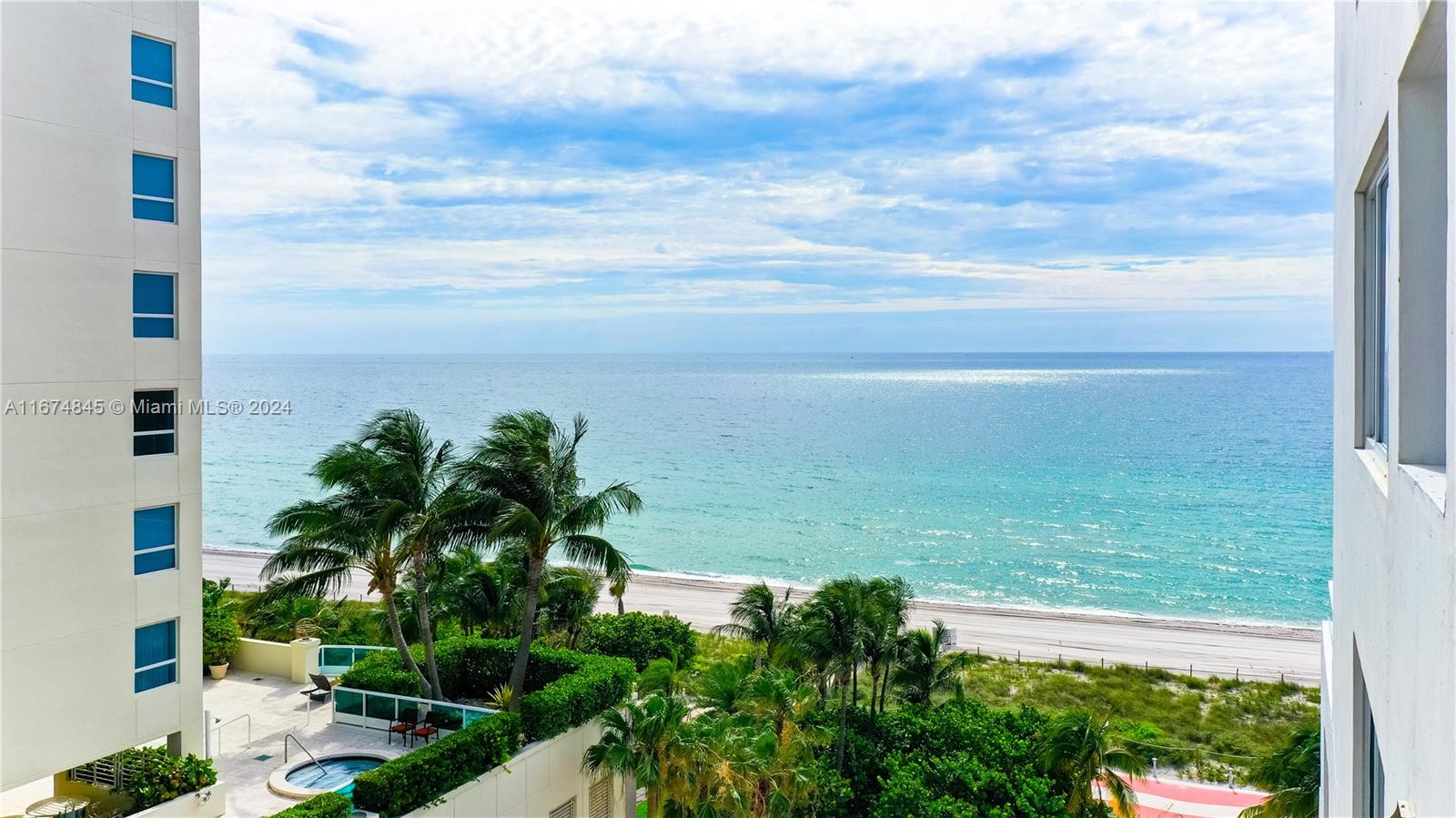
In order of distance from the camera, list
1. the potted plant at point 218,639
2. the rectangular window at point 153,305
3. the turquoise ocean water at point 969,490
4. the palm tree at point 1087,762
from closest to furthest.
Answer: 1. the rectangular window at point 153,305
2. the palm tree at point 1087,762
3. the potted plant at point 218,639
4. the turquoise ocean water at point 969,490

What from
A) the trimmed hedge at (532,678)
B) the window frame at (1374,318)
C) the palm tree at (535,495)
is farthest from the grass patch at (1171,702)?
the window frame at (1374,318)

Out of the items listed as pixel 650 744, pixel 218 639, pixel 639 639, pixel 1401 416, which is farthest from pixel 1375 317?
pixel 639 639

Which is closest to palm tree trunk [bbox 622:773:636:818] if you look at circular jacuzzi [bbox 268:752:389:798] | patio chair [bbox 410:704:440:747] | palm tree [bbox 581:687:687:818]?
palm tree [bbox 581:687:687:818]

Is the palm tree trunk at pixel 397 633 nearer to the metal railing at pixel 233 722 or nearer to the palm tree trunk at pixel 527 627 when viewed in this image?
the palm tree trunk at pixel 527 627

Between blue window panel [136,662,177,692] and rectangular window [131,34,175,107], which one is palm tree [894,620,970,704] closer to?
blue window panel [136,662,177,692]

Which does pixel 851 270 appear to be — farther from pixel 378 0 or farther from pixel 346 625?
pixel 346 625

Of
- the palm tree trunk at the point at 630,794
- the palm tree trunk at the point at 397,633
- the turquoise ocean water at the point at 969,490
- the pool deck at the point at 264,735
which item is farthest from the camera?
the turquoise ocean water at the point at 969,490

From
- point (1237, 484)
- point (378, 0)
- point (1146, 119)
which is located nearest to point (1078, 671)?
point (1237, 484)

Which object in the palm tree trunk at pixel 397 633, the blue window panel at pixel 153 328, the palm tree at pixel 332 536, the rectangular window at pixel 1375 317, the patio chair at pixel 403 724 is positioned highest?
the blue window panel at pixel 153 328
